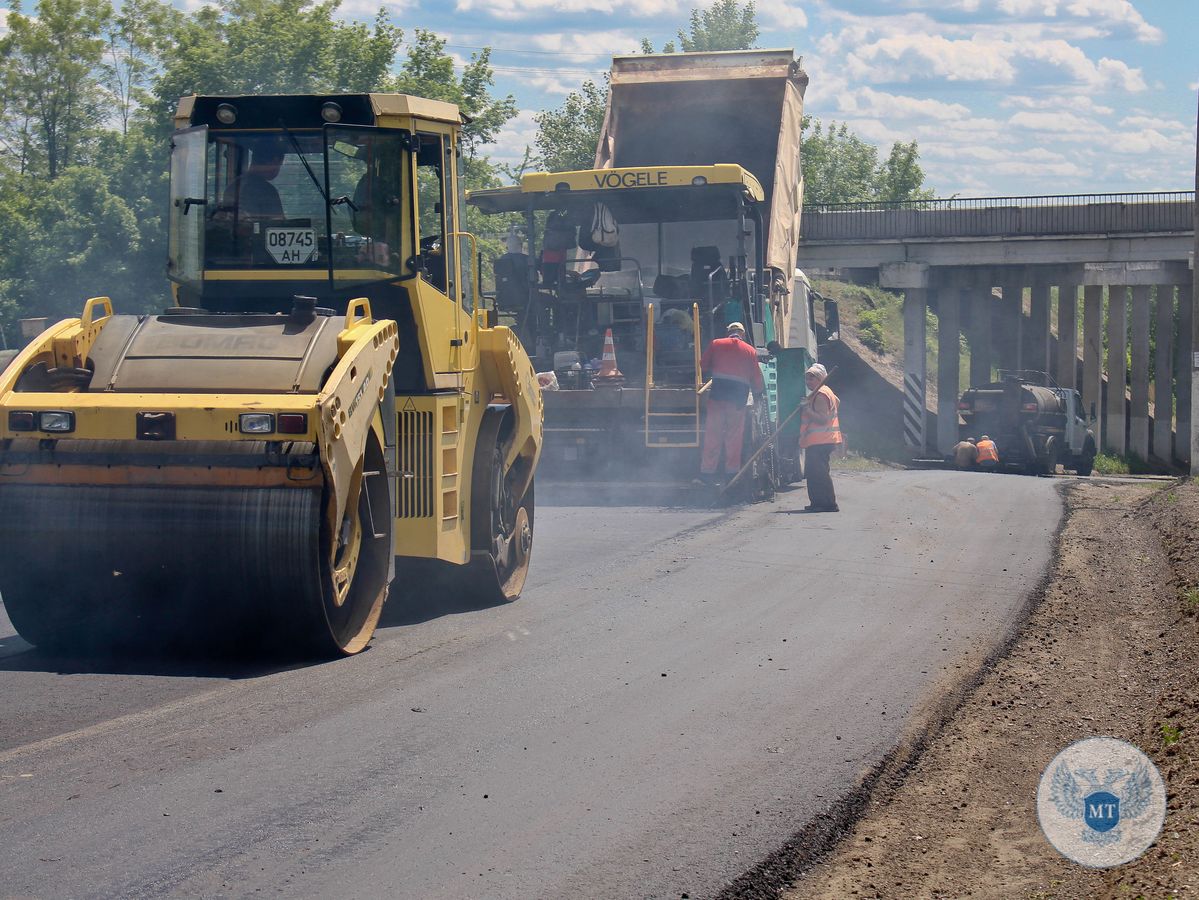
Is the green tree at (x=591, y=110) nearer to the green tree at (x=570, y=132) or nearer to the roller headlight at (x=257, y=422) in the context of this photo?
the green tree at (x=570, y=132)

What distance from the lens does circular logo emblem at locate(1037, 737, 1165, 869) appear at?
489 cm

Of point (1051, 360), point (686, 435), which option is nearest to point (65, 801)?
point (686, 435)

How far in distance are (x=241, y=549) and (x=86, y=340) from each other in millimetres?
1623

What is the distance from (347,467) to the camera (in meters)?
6.93

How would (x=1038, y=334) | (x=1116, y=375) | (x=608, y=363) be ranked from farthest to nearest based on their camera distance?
(x=1038, y=334)
(x=1116, y=375)
(x=608, y=363)

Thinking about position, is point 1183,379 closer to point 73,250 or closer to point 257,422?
point 73,250

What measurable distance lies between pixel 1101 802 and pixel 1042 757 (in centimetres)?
57

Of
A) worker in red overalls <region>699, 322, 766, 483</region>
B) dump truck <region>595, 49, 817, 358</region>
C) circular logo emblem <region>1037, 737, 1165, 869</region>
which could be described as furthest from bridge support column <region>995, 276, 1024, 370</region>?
circular logo emblem <region>1037, 737, 1165, 869</region>

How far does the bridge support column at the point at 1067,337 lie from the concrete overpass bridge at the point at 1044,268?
0.04 meters

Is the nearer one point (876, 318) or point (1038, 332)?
point (876, 318)

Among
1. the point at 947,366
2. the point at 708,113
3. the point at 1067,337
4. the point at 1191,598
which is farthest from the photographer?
the point at 1067,337

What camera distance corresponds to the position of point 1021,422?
96.7ft

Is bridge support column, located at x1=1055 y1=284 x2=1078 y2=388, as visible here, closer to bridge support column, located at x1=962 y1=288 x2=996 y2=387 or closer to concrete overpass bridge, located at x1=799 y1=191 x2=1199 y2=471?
concrete overpass bridge, located at x1=799 y1=191 x2=1199 y2=471

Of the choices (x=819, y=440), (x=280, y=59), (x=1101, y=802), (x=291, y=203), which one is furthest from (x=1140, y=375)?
(x=1101, y=802)
